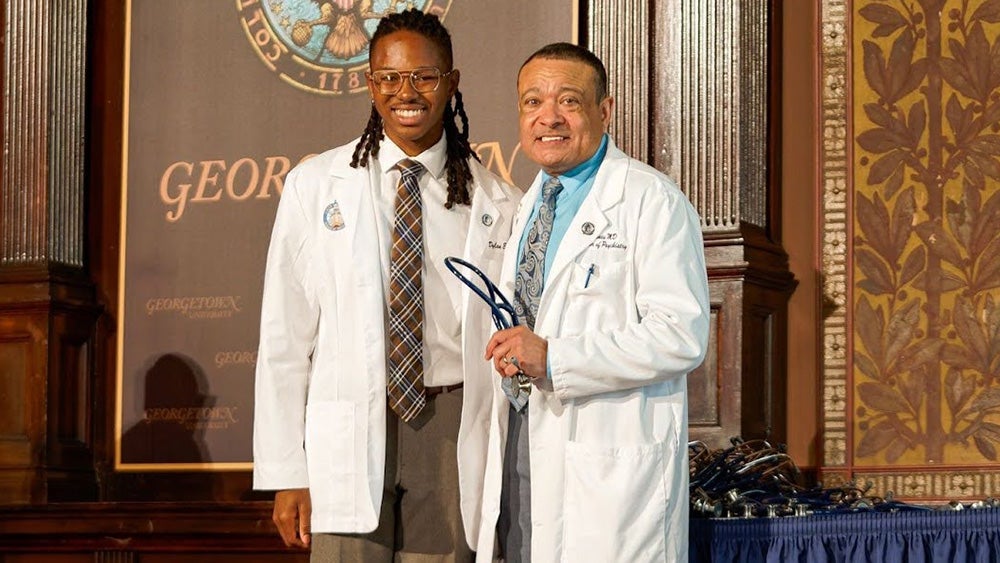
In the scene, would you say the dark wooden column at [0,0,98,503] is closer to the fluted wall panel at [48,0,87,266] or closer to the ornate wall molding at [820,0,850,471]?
the fluted wall panel at [48,0,87,266]

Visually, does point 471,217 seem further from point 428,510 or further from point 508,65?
point 508,65

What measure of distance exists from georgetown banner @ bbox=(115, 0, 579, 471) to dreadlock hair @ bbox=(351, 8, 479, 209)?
6.40 ft

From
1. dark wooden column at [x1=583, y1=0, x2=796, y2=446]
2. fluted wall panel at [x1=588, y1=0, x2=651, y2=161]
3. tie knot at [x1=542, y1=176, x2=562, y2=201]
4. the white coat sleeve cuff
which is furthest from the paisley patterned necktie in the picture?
fluted wall panel at [x1=588, y1=0, x2=651, y2=161]

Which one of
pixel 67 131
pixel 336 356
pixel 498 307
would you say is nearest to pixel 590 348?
pixel 498 307

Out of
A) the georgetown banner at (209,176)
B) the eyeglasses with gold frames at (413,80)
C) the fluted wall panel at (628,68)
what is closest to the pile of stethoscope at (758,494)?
the eyeglasses with gold frames at (413,80)

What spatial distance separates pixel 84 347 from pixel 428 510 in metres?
2.85

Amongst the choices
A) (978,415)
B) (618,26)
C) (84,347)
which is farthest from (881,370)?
(84,347)

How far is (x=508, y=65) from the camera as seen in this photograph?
5293mm

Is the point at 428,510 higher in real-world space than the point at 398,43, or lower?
lower

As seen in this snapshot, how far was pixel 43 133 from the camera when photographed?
19.0 feet

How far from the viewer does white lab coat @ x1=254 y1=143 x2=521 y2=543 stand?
326 centimetres

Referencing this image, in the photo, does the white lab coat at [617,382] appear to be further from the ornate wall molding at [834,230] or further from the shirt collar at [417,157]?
the ornate wall molding at [834,230]

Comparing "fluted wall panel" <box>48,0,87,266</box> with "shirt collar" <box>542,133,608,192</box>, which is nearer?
"shirt collar" <box>542,133,608,192</box>

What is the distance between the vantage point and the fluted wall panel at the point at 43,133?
228 inches
